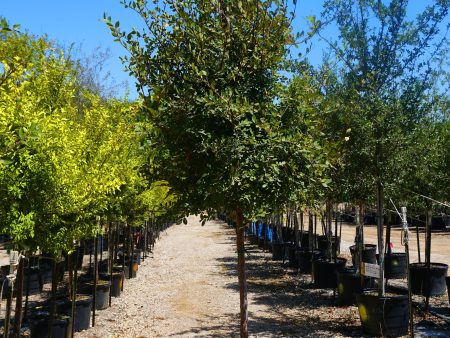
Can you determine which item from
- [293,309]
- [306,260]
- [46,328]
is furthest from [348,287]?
[46,328]

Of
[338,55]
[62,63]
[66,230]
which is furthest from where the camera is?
[338,55]

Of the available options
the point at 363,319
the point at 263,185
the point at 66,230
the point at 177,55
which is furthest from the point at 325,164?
the point at 363,319

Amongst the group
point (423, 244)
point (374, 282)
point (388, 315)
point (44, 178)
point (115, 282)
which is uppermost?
point (44, 178)

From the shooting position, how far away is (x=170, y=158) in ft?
20.8

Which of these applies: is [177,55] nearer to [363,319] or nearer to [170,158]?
[170,158]

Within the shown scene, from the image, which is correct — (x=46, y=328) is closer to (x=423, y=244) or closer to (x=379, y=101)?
(x=379, y=101)

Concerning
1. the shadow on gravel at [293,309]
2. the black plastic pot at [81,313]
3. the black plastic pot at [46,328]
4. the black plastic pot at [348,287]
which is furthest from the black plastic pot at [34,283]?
the black plastic pot at [348,287]

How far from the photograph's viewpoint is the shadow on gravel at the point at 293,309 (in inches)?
384

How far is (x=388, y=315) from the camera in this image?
Answer: 8.82 meters

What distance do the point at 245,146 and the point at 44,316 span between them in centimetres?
563

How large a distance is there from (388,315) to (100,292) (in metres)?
6.98

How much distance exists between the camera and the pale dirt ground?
9.90 meters

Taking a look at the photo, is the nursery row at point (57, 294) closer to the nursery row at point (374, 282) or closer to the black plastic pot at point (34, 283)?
the black plastic pot at point (34, 283)

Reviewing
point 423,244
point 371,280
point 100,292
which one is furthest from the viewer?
point 423,244
